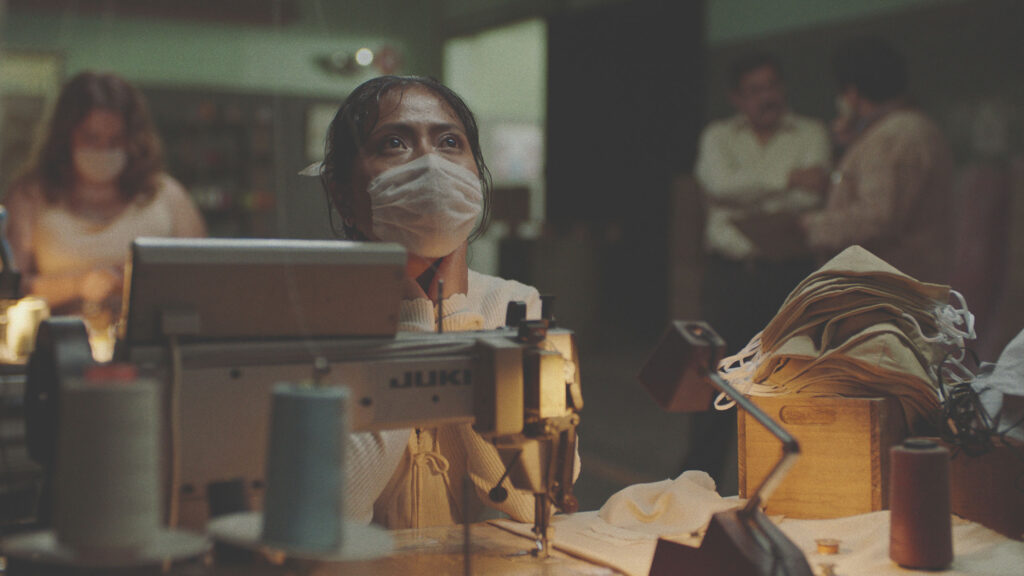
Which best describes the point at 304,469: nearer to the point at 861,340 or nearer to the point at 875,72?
the point at 861,340

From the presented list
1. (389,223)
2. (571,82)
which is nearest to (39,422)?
(389,223)

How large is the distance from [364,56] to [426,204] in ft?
8.17

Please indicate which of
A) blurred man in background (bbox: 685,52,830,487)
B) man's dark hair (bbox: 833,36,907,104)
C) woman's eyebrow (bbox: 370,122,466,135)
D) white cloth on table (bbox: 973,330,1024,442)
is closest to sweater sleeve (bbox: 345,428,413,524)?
woman's eyebrow (bbox: 370,122,466,135)

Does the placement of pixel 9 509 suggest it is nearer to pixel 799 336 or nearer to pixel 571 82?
pixel 799 336

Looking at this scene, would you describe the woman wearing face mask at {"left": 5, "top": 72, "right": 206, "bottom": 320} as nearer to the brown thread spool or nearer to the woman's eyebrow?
the woman's eyebrow

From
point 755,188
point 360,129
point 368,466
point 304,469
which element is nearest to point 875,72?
point 755,188

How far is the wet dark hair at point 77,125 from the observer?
2879mm

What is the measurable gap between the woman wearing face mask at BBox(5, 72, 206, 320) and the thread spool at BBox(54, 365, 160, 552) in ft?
6.82

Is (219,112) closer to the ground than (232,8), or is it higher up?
closer to the ground

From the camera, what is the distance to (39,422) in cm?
113

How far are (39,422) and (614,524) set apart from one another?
80 cm

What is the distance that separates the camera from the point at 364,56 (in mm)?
3885

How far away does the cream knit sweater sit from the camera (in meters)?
1.57

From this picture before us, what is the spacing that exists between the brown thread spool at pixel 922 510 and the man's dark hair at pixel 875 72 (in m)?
2.16
